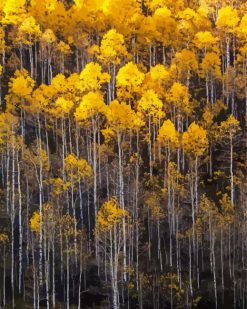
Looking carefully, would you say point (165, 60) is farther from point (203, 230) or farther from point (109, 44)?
point (203, 230)

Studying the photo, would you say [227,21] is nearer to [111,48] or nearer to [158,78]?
[158,78]

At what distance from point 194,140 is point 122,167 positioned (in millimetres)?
10186

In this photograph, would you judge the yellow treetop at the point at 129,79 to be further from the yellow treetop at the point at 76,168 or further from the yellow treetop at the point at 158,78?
the yellow treetop at the point at 76,168

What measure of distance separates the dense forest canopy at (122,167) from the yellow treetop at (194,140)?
155 millimetres

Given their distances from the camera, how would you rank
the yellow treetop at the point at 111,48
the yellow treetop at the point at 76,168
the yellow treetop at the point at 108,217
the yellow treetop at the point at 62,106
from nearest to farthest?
the yellow treetop at the point at 108,217 → the yellow treetop at the point at 76,168 → the yellow treetop at the point at 62,106 → the yellow treetop at the point at 111,48

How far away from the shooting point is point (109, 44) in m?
72.7

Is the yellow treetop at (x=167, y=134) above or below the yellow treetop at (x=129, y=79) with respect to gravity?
below

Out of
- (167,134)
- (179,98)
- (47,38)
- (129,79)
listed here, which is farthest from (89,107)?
(47,38)

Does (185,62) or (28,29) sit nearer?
(185,62)

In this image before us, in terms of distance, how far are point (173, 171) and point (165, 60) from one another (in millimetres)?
31545

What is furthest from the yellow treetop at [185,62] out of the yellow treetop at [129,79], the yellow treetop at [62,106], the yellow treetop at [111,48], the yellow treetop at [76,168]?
the yellow treetop at [76,168]

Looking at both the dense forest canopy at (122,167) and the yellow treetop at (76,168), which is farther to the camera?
the yellow treetop at (76,168)

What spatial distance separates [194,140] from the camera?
5966 centimetres

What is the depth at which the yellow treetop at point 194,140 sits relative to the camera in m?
59.0
